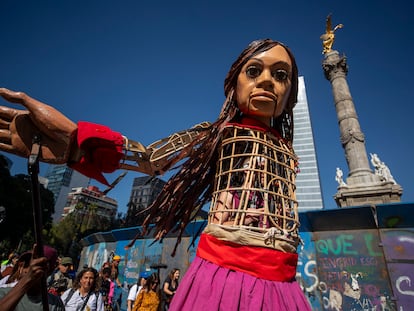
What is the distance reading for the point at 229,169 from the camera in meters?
1.45

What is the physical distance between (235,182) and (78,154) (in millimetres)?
922

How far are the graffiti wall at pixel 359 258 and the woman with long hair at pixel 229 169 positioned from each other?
3.25 meters

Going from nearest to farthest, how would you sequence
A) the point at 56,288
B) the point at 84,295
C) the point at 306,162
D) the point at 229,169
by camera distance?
1. the point at 229,169
2. the point at 84,295
3. the point at 56,288
4. the point at 306,162

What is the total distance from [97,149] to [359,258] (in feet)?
21.5

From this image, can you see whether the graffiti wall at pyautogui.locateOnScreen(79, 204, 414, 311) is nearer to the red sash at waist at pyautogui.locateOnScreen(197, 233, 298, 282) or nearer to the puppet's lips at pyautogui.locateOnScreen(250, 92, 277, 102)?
the puppet's lips at pyautogui.locateOnScreen(250, 92, 277, 102)

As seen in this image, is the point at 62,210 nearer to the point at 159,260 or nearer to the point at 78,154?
the point at 159,260

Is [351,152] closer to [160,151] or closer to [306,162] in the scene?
[160,151]

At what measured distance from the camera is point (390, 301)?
505 centimetres

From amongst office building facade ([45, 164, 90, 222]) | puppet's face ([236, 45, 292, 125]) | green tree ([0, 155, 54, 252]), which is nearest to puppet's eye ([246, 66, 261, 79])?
puppet's face ([236, 45, 292, 125])

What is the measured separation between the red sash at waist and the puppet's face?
897 millimetres

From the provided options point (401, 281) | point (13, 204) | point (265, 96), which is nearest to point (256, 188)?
point (265, 96)

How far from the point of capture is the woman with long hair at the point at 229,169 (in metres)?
1.03

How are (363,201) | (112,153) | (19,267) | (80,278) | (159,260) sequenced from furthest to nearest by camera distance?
(363,201), (159,260), (80,278), (19,267), (112,153)

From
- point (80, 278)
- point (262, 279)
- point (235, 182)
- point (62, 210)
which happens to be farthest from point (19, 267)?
point (62, 210)
